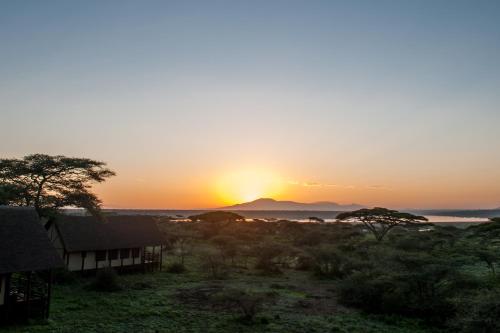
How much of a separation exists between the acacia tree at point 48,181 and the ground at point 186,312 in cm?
687

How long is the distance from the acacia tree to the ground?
687 cm

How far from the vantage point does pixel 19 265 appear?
17.1 m

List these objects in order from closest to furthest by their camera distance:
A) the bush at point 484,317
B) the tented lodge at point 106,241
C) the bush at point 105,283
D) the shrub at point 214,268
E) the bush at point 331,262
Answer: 1. the bush at point 484,317
2. the bush at point 105,283
3. the tented lodge at point 106,241
4. the shrub at point 214,268
5. the bush at point 331,262

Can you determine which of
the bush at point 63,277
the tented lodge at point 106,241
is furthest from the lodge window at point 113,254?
the bush at point 63,277

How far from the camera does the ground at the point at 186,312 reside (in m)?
18.9

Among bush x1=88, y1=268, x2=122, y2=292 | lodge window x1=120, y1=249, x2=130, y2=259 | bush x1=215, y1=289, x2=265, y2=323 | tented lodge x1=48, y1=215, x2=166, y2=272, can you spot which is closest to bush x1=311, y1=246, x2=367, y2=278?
tented lodge x1=48, y1=215, x2=166, y2=272

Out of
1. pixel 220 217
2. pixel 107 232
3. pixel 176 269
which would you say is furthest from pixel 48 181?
pixel 220 217

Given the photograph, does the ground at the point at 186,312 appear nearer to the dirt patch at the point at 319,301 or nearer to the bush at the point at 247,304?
the dirt patch at the point at 319,301

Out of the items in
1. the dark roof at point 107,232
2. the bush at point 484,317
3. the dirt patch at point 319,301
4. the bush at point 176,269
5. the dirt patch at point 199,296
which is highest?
the dark roof at point 107,232

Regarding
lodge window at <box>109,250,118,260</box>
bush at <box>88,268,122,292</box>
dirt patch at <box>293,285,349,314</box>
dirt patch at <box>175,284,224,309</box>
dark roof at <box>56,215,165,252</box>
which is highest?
dark roof at <box>56,215,165,252</box>

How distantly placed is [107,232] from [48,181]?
6592 millimetres

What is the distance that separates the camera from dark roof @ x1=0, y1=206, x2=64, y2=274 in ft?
56.0

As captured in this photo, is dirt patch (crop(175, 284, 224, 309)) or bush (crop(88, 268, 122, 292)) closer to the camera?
dirt patch (crop(175, 284, 224, 309))

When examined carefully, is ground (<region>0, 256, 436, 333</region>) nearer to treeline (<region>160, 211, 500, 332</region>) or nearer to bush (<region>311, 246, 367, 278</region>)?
treeline (<region>160, 211, 500, 332</region>)
